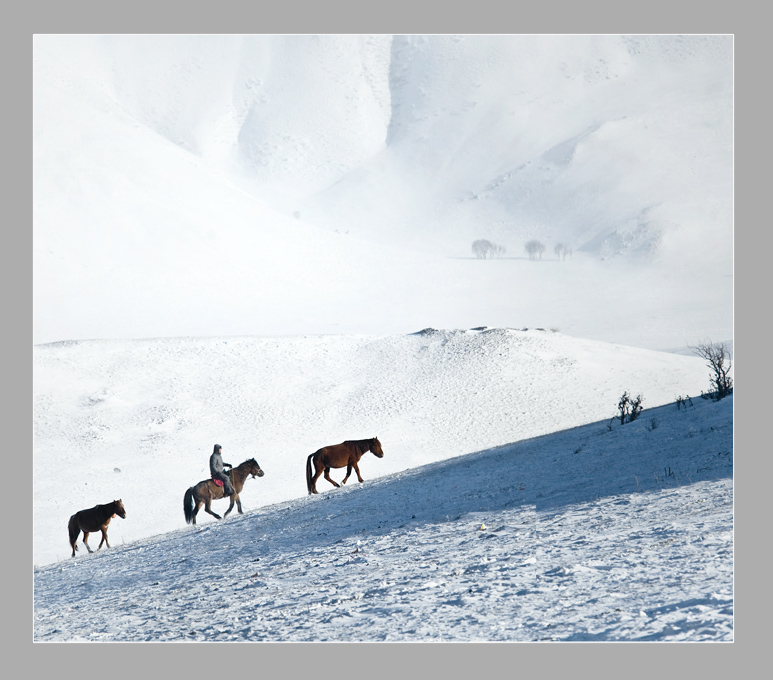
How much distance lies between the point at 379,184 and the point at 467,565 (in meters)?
147

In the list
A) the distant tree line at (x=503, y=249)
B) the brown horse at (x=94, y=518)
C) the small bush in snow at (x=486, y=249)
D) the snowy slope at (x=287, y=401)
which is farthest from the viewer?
the small bush in snow at (x=486, y=249)

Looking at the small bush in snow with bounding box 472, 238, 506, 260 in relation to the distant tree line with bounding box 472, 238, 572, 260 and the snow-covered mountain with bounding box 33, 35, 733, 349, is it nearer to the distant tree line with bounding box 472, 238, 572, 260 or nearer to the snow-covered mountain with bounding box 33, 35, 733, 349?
the distant tree line with bounding box 472, 238, 572, 260

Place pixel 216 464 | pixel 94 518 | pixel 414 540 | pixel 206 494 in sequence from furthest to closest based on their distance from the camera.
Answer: pixel 206 494
pixel 216 464
pixel 94 518
pixel 414 540

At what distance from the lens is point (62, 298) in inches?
2146

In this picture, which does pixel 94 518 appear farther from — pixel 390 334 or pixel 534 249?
pixel 534 249

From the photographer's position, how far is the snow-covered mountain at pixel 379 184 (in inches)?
2520

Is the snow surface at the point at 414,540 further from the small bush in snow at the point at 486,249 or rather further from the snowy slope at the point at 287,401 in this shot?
the small bush in snow at the point at 486,249

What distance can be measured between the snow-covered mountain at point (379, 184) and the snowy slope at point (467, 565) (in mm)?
38668

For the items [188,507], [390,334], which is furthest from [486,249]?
[188,507]

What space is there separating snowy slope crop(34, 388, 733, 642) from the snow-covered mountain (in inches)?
1522

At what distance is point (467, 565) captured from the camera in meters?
9.58

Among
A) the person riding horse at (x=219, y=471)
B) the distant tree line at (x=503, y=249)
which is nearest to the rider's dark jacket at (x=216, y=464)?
the person riding horse at (x=219, y=471)

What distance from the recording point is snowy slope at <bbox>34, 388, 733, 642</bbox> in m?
8.34

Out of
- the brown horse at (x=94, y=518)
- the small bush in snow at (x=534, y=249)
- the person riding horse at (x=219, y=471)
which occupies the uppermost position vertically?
the small bush in snow at (x=534, y=249)
